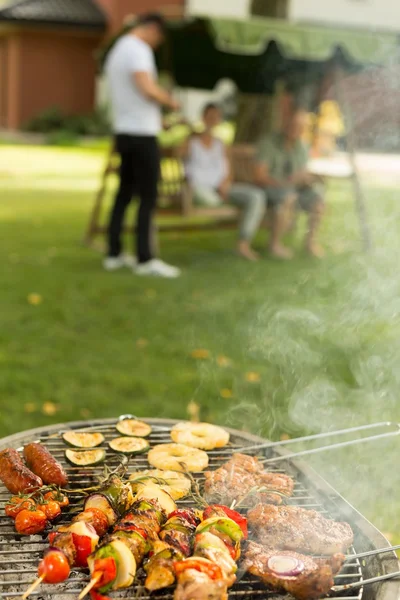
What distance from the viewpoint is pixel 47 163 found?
1920cm

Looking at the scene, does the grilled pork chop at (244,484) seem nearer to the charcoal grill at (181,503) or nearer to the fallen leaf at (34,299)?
the charcoal grill at (181,503)

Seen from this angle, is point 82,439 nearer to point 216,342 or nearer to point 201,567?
point 201,567

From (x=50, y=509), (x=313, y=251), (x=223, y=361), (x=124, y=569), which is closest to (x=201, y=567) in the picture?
(x=124, y=569)

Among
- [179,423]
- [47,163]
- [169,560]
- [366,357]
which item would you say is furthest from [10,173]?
[169,560]

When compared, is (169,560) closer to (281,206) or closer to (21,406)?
(21,406)

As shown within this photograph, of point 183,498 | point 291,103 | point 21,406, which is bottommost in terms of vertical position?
point 21,406

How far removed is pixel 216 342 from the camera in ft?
20.3

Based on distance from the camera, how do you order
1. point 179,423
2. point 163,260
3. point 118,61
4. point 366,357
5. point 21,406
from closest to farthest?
point 179,423
point 21,406
point 366,357
point 118,61
point 163,260

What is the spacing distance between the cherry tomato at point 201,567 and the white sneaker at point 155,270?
20.0 feet

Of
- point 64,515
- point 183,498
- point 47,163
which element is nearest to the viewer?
point 64,515

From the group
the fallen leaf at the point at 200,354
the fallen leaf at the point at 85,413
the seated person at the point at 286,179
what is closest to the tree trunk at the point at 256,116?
the seated person at the point at 286,179

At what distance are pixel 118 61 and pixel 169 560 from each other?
6.39 meters

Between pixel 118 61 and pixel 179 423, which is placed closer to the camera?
pixel 179 423

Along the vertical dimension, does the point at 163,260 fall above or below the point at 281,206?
below
